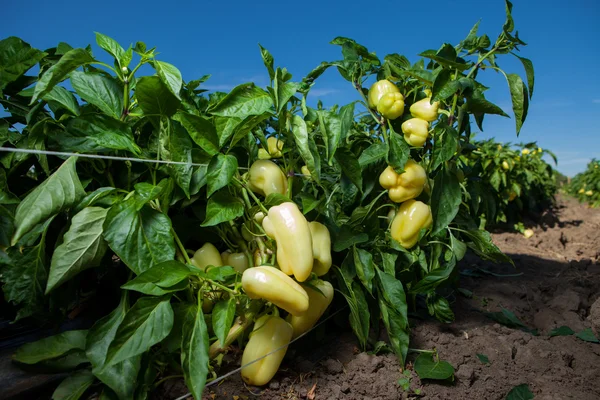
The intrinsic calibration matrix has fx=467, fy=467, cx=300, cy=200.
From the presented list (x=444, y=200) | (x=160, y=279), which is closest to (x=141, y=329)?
(x=160, y=279)

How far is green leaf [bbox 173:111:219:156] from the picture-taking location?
1.37 m

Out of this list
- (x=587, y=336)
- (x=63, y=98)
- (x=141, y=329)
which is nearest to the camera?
(x=141, y=329)

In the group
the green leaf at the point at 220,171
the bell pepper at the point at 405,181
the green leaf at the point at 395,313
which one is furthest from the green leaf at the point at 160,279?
the bell pepper at the point at 405,181

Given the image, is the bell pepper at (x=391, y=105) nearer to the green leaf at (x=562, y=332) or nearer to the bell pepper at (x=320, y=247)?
the bell pepper at (x=320, y=247)

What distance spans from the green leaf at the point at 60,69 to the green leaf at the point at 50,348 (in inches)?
29.2

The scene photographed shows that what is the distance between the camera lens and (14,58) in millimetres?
1536

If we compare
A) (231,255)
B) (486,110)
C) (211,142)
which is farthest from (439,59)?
(231,255)

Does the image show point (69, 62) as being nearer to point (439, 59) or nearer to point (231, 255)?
point (231, 255)

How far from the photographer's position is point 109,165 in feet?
4.95

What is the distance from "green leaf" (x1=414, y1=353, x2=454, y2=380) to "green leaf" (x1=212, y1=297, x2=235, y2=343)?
28.6 inches

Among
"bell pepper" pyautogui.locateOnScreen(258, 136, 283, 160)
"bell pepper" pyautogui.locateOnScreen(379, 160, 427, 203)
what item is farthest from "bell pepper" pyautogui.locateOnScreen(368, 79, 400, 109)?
"bell pepper" pyautogui.locateOnScreen(258, 136, 283, 160)

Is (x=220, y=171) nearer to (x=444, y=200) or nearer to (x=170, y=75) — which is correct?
(x=170, y=75)

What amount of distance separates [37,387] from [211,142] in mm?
952

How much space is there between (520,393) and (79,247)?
4.91 feet
